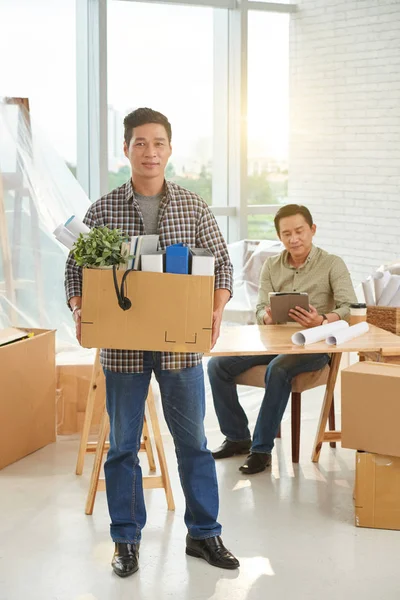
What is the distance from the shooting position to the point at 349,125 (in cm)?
719

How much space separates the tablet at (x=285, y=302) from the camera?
163 inches

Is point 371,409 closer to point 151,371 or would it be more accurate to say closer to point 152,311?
→ point 151,371

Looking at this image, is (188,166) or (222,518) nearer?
(222,518)

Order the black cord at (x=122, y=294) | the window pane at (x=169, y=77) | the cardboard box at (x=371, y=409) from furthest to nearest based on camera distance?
1. the window pane at (x=169, y=77)
2. the cardboard box at (x=371, y=409)
3. the black cord at (x=122, y=294)

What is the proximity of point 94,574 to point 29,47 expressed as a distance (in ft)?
13.4

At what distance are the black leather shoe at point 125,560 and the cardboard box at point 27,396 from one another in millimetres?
1321

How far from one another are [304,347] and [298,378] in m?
0.48

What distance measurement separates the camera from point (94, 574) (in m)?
3.06

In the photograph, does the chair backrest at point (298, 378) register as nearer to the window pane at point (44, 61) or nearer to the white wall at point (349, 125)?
the window pane at point (44, 61)

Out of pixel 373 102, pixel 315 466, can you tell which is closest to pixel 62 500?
pixel 315 466

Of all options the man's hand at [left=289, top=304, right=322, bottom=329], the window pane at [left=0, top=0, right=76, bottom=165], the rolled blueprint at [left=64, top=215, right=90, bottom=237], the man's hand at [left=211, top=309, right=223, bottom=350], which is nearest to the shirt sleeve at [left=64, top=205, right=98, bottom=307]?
the rolled blueprint at [left=64, top=215, right=90, bottom=237]

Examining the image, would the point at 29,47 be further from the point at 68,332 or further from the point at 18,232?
the point at 68,332

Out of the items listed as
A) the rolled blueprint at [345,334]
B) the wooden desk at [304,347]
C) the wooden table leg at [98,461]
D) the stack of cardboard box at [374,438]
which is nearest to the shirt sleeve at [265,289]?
the wooden desk at [304,347]

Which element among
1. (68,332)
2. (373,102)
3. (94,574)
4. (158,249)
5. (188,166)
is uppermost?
(373,102)
